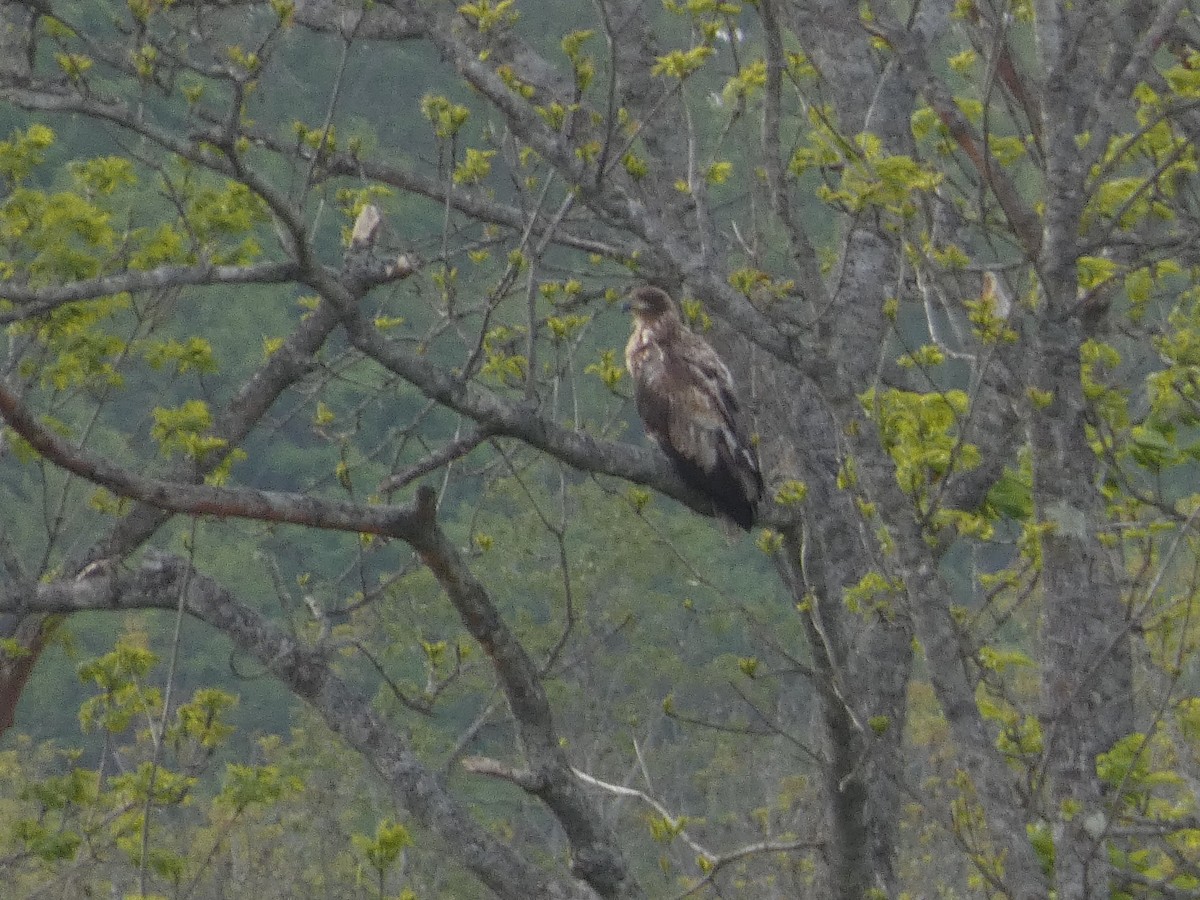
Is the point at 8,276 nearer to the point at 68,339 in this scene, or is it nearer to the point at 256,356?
the point at 68,339

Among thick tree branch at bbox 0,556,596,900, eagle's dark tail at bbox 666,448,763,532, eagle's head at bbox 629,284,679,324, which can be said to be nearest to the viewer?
thick tree branch at bbox 0,556,596,900

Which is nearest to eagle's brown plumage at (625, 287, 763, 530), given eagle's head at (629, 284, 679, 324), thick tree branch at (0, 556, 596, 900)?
eagle's head at (629, 284, 679, 324)

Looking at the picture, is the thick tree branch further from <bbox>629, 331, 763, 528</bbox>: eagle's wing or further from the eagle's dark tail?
the eagle's dark tail

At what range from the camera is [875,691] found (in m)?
5.59

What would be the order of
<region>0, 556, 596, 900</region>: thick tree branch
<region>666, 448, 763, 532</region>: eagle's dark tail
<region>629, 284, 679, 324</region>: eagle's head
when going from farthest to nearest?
<region>629, 284, 679, 324</region>: eagle's head
<region>666, 448, 763, 532</region>: eagle's dark tail
<region>0, 556, 596, 900</region>: thick tree branch

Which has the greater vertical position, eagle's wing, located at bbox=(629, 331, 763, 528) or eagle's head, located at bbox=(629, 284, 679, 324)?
eagle's head, located at bbox=(629, 284, 679, 324)

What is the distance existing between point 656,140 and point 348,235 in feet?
4.00

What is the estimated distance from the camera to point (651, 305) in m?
7.59

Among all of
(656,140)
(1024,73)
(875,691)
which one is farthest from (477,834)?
(656,140)

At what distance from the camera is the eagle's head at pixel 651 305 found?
7520mm

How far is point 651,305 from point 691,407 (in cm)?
61

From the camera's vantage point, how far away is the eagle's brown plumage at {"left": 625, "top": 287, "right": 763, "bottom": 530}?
267 inches

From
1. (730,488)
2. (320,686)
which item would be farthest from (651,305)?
(320,686)

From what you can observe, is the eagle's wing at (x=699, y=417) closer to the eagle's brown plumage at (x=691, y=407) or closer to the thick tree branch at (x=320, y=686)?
the eagle's brown plumage at (x=691, y=407)
